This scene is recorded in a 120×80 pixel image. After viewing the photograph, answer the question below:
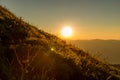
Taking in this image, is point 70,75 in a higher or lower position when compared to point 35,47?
lower

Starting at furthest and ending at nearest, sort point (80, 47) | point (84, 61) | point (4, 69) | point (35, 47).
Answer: point (80, 47)
point (84, 61)
point (35, 47)
point (4, 69)

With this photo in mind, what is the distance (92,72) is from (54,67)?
201cm

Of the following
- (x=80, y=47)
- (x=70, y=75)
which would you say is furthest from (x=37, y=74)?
(x=80, y=47)

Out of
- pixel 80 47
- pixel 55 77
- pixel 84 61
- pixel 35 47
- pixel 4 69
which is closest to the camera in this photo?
pixel 4 69

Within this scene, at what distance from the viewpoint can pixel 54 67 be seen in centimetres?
1252

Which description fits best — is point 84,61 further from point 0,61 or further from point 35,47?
point 0,61

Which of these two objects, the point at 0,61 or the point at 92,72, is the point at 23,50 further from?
the point at 92,72

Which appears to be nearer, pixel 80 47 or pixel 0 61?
pixel 0 61

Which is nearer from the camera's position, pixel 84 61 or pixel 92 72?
pixel 92 72

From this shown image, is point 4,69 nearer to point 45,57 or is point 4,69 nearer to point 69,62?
point 45,57

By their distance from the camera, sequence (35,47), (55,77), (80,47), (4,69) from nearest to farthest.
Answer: (4,69) < (55,77) < (35,47) < (80,47)

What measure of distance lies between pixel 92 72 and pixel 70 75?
147 centimetres

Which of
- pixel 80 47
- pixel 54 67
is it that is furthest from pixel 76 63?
pixel 80 47

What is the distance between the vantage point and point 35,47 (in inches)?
528
